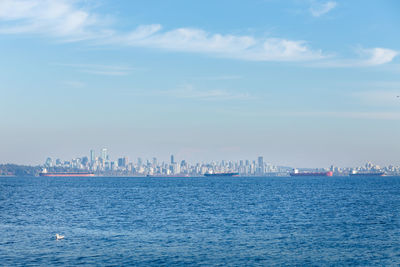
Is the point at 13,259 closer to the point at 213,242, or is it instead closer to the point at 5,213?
the point at 213,242

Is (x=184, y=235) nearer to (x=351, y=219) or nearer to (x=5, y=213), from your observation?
(x=351, y=219)

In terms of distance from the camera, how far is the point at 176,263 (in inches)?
1626

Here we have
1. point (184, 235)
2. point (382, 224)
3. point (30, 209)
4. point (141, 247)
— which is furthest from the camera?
point (30, 209)

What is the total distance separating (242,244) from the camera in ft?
166

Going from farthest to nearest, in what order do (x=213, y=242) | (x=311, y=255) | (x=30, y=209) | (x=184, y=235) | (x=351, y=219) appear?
(x=30, y=209) < (x=351, y=219) < (x=184, y=235) < (x=213, y=242) < (x=311, y=255)

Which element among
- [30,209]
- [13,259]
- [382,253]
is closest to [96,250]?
[13,259]

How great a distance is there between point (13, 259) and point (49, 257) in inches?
121

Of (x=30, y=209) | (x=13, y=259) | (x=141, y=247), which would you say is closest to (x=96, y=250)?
(x=141, y=247)

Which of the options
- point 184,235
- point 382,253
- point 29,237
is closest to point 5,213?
point 29,237

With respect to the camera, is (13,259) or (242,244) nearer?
(13,259)

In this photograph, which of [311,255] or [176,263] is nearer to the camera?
[176,263]

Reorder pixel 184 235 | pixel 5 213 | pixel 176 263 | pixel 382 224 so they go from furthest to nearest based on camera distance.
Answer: pixel 5 213 < pixel 382 224 < pixel 184 235 < pixel 176 263

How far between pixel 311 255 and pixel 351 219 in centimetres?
3152

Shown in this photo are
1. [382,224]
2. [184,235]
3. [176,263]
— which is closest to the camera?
[176,263]
